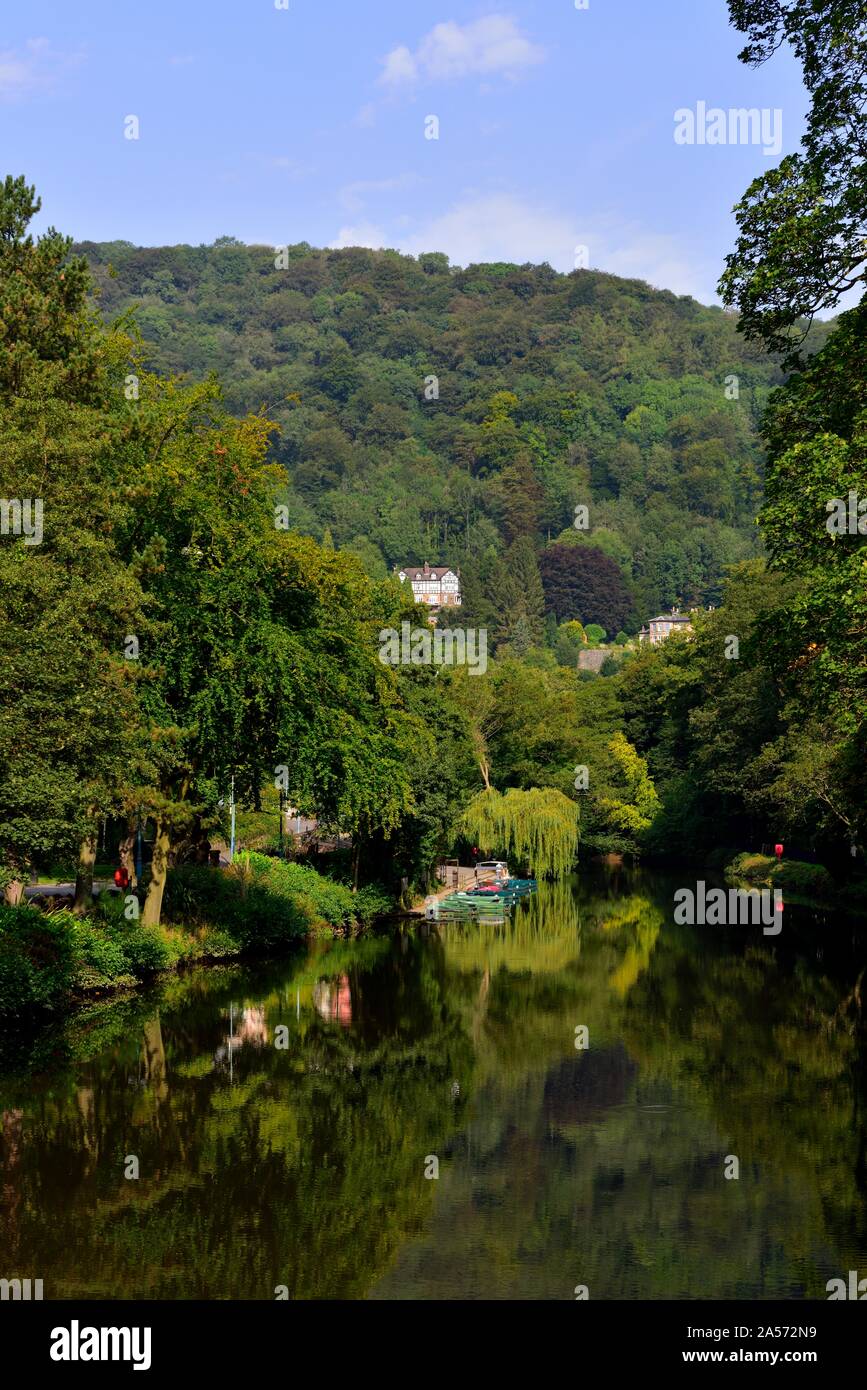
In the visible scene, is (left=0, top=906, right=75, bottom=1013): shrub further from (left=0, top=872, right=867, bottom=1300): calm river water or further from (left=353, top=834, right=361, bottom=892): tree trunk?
(left=353, top=834, right=361, bottom=892): tree trunk

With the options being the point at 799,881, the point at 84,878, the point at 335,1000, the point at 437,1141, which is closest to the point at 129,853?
the point at 84,878

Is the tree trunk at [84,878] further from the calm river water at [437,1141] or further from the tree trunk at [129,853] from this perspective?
the tree trunk at [129,853]

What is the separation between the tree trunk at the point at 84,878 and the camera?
3344cm

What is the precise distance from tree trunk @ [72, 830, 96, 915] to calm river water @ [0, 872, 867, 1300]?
281 cm

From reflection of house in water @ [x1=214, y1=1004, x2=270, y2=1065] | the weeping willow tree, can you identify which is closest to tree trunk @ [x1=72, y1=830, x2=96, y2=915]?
reflection of house in water @ [x1=214, y1=1004, x2=270, y2=1065]

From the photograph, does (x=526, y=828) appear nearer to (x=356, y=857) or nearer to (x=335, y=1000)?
(x=356, y=857)

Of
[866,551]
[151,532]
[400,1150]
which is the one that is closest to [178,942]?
[151,532]

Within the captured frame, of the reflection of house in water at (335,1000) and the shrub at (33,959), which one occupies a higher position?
the shrub at (33,959)

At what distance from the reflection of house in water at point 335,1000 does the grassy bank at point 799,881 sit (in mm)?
25531

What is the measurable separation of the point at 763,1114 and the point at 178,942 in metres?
18.4

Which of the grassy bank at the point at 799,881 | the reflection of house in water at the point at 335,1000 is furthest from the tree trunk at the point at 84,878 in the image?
the grassy bank at the point at 799,881

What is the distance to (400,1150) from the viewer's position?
65.0ft

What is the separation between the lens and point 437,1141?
20359mm
